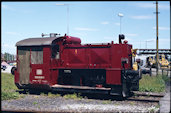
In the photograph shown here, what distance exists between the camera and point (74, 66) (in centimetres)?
1228

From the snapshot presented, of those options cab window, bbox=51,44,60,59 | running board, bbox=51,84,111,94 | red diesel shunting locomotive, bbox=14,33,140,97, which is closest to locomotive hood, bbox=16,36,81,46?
red diesel shunting locomotive, bbox=14,33,140,97

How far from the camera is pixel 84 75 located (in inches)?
480

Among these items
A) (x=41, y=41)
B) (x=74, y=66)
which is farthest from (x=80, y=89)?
(x=41, y=41)

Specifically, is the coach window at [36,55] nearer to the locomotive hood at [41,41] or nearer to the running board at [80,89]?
the locomotive hood at [41,41]

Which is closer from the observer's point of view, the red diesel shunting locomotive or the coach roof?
the red diesel shunting locomotive

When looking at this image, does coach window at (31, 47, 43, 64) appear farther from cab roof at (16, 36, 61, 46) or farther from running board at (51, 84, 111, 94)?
running board at (51, 84, 111, 94)

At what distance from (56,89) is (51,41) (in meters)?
2.60

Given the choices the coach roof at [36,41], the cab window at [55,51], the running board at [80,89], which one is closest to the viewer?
the running board at [80,89]

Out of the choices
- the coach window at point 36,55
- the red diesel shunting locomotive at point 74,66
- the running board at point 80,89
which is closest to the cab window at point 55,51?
the red diesel shunting locomotive at point 74,66

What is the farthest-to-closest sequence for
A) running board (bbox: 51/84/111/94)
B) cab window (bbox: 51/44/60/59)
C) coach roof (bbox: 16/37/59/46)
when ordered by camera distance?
cab window (bbox: 51/44/60/59) → coach roof (bbox: 16/37/59/46) → running board (bbox: 51/84/111/94)

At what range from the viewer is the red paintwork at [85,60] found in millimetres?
11320

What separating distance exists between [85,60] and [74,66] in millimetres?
737

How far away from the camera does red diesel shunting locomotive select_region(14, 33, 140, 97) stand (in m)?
11.3

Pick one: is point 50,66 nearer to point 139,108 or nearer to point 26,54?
point 26,54
